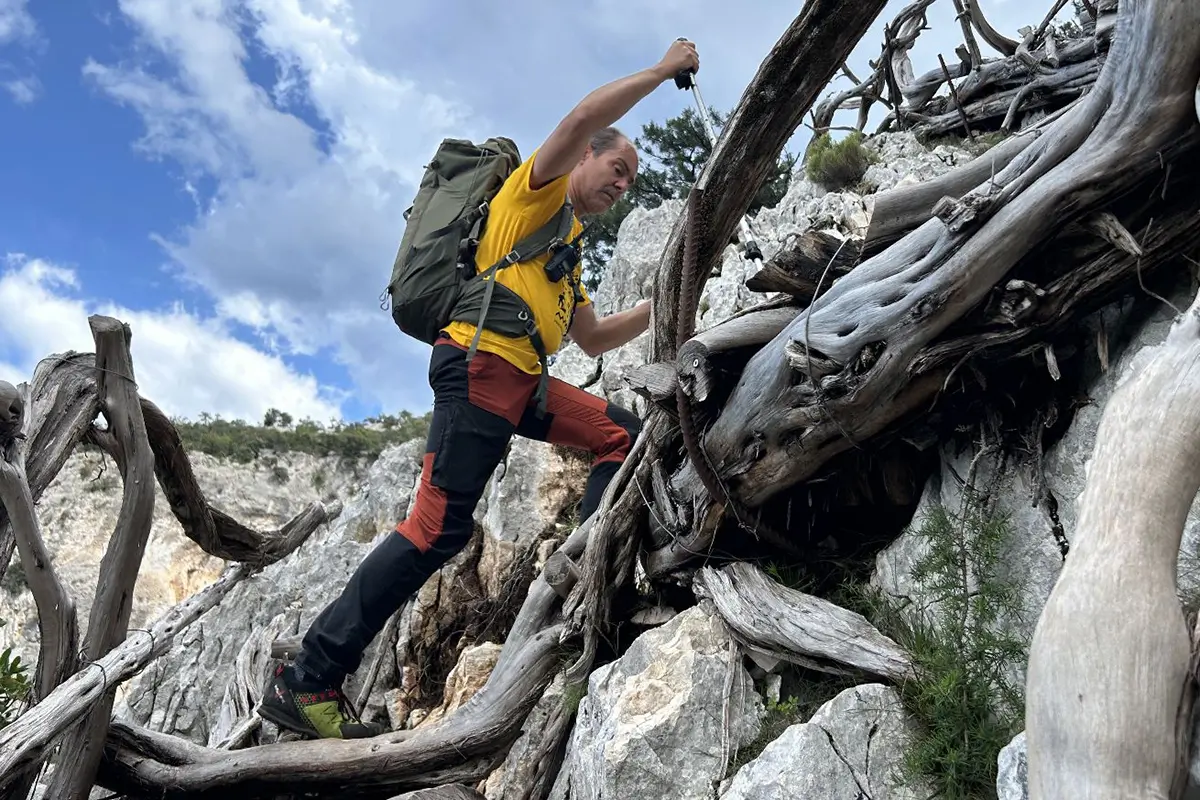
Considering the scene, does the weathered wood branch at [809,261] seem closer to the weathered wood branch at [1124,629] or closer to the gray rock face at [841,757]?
the gray rock face at [841,757]

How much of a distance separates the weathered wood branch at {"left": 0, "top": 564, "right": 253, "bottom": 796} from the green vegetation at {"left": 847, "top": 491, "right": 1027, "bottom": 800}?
13.8 feet

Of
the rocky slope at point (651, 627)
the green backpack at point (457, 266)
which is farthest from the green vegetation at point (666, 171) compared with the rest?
the green backpack at point (457, 266)

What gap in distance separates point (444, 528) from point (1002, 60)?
20.4 feet

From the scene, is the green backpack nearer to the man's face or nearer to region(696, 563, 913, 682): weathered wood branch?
the man's face

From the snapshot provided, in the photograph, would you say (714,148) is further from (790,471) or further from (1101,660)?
(1101,660)

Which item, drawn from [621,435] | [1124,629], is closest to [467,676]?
[621,435]

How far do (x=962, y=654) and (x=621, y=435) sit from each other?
9.43 ft

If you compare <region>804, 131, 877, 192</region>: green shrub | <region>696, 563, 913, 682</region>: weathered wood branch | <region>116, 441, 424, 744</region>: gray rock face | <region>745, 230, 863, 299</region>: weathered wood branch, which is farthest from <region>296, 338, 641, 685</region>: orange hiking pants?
<region>804, 131, 877, 192</region>: green shrub

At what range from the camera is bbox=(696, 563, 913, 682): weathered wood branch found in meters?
3.68

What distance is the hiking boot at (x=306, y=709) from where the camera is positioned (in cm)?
529

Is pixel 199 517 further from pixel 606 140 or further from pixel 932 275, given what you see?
pixel 932 275

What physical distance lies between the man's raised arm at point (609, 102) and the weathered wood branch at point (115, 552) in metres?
2.81

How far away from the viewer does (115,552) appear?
5.43 m

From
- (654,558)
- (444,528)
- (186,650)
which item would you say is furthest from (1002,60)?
(186,650)
